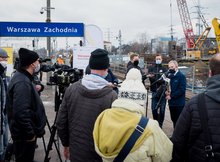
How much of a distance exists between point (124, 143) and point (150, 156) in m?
0.21

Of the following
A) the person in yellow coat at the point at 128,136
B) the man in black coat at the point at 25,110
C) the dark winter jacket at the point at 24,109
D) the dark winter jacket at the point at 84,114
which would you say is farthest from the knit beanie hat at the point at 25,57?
the person in yellow coat at the point at 128,136

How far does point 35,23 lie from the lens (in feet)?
30.2

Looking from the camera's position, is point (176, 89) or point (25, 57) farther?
point (176, 89)

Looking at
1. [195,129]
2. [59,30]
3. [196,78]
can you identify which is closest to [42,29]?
[59,30]

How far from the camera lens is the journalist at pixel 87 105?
298 centimetres

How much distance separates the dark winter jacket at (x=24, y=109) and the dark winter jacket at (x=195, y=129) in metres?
1.80

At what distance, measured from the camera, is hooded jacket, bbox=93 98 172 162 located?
7.28ft

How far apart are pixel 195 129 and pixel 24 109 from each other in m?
2.01

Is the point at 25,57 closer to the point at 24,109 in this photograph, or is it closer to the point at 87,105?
the point at 24,109

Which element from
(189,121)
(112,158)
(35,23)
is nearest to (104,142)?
(112,158)

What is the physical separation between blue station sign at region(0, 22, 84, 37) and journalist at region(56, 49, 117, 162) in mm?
6395

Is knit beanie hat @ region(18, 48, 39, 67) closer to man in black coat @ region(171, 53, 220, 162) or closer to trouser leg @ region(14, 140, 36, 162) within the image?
trouser leg @ region(14, 140, 36, 162)

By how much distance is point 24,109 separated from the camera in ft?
11.9

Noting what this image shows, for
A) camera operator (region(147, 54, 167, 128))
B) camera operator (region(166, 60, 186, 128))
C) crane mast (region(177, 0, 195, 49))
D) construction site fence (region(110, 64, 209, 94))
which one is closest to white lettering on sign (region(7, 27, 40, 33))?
camera operator (region(147, 54, 167, 128))
